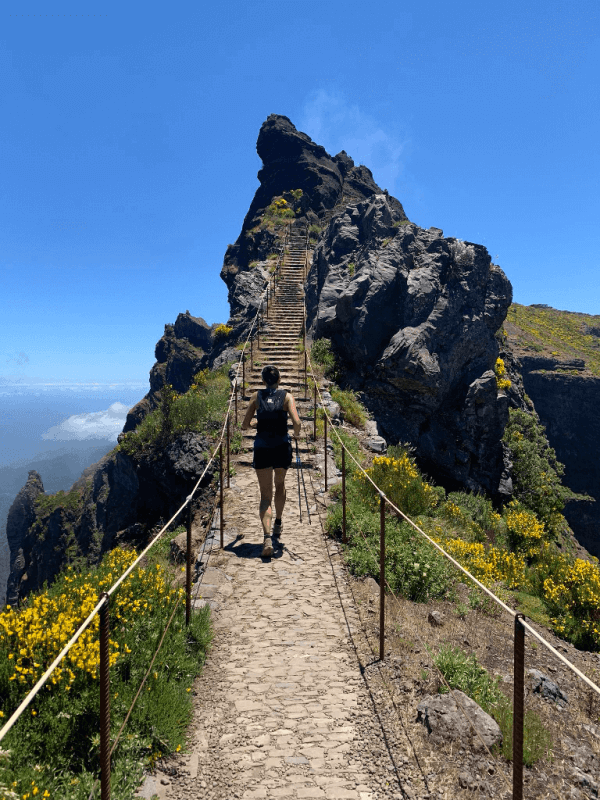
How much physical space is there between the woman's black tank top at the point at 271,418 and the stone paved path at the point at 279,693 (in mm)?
1790

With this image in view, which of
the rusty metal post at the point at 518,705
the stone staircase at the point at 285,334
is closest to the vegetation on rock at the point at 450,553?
the rusty metal post at the point at 518,705

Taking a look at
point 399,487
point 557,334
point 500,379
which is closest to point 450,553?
point 399,487

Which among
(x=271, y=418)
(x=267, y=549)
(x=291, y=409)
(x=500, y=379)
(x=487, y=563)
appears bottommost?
(x=487, y=563)

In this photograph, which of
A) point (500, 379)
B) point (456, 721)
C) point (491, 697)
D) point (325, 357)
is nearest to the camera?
point (456, 721)

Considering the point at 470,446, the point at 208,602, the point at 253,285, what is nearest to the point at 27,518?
the point at 253,285

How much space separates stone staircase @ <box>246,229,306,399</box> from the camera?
51.5ft

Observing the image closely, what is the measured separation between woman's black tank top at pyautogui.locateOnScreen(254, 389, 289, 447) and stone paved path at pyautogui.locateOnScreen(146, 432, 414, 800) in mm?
1790

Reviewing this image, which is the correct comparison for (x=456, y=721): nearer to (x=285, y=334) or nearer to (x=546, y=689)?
(x=546, y=689)

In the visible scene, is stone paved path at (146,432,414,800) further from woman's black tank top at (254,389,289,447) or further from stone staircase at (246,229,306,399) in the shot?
stone staircase at (246,229,306,399)

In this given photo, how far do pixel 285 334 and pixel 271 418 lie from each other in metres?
14.1

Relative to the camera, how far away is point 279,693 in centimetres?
397

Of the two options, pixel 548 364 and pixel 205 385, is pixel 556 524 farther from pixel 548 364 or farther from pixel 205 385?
pixel 548 364

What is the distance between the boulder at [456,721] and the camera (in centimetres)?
331

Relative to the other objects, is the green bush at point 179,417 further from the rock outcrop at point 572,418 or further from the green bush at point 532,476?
the rock outcrop at point 572,418
